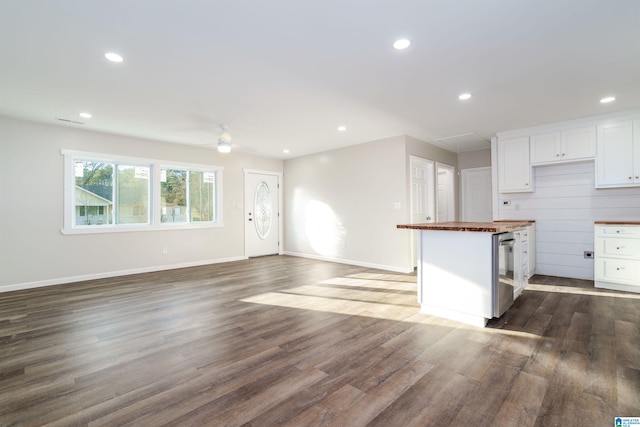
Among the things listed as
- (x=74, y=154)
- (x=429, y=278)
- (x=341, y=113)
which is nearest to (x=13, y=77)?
(x=74, y=154)

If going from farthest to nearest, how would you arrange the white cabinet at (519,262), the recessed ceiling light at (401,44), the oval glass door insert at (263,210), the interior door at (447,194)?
the oval glass door insert at (263,210)
the interior door at (447,194)
the white cabinet at (519,262)
the recessed ceiling light at (401,44)

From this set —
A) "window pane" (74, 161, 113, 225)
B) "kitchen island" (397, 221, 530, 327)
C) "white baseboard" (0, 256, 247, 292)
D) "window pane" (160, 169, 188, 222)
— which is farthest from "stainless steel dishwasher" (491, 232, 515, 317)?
"window pane" (74, 161, 113, 225)

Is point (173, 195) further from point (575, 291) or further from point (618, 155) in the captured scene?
point (618, 155)

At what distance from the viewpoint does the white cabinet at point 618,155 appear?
4.12 m

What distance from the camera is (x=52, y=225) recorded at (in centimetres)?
469

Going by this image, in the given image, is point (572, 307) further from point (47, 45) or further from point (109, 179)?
point (109, 179)

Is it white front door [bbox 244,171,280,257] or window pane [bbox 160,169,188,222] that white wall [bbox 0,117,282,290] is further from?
white front door [bbox 244,171,280,257]

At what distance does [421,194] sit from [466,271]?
3076 mm

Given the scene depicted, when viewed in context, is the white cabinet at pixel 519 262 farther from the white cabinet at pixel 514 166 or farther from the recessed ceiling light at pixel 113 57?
the recessed ceiling light at pixel 113 57

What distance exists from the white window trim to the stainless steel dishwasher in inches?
214

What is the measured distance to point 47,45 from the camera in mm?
2492

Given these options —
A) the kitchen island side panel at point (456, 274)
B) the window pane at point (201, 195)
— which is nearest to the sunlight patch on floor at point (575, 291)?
the kitchen island side panel at point (456, 274)

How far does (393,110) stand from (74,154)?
5159mm

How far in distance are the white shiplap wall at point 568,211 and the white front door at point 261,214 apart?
17.3 feet
